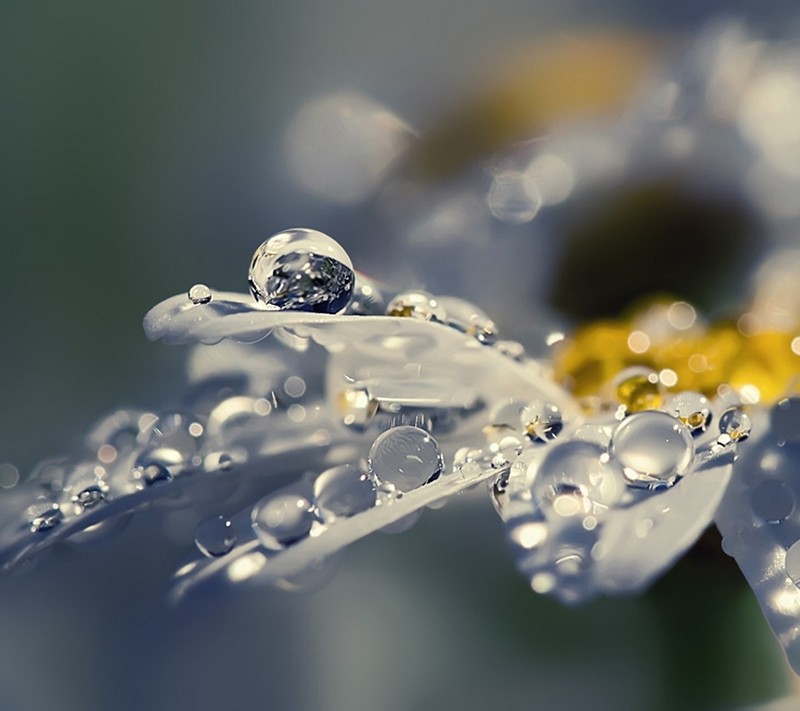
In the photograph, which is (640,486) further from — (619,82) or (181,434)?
(619,82)

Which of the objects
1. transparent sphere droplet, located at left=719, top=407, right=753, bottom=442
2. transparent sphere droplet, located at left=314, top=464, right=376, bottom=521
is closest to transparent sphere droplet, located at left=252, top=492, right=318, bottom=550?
transparent sphere droplet, located at left=314, top=464, right=376, bottom=521

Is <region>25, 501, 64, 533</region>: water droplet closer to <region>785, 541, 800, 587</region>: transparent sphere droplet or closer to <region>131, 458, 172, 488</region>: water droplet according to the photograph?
<region>131, 458, 172, 488</region>: water droplet

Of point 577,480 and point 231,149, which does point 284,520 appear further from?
point 231,149

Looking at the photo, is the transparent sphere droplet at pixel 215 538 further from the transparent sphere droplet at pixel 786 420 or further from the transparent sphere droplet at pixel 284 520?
the transparent sphere droplet at pixel 786 420

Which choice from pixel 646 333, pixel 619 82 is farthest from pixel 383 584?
pixel 619 82

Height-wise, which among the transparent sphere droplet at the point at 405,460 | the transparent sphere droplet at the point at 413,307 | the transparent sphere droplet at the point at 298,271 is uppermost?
the transparent sphere droplet at the point at 413,307

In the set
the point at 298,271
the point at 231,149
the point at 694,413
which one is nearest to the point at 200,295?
the point at 298,271

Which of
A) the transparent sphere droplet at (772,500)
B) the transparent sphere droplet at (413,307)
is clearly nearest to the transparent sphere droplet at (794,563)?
the transparent sphere droplet at (772,500)
